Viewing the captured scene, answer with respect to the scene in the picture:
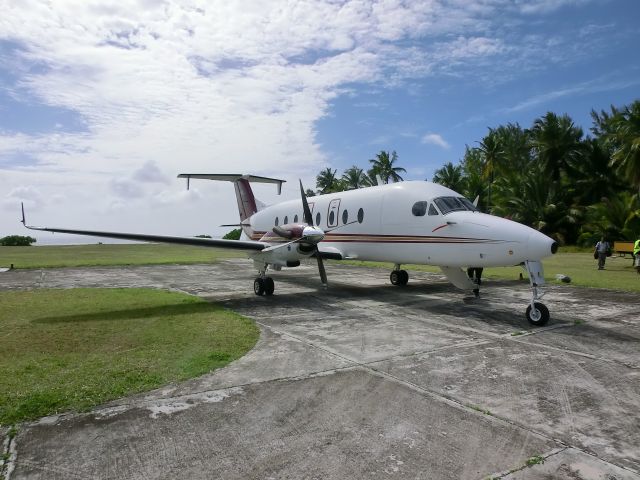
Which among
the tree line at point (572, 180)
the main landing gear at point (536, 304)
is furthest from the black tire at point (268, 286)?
the tree line at point (572, 180)

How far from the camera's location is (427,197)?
12.5 m

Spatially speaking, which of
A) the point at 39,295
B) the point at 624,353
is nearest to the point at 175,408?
the point at 624,353

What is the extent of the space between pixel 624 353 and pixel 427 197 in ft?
21.0

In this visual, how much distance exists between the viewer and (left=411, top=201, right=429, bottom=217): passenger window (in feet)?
40.7

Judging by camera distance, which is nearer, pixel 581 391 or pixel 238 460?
pixel 238 460

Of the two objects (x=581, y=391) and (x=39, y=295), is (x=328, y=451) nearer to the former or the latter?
(x=581, y=391)

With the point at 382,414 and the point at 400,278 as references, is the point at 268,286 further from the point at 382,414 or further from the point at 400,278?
the point at 382,414

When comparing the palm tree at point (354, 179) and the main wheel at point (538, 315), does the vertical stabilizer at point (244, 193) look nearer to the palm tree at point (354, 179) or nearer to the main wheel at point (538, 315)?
the main wheel at point (538, 315)

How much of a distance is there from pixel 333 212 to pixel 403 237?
3.66m

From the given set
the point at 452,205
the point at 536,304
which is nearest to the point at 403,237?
the point at 452,205

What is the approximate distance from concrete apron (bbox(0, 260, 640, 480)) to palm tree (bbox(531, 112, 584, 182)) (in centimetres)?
4444

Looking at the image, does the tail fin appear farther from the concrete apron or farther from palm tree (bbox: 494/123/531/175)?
palm tree (bbox: 494/123/531/175)

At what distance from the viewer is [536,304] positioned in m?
→ 9.32

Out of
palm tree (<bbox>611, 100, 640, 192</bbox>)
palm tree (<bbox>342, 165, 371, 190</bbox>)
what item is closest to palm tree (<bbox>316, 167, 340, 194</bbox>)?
Result: palm tree (<bbox>342, 165, 371, 190</bbox>)
